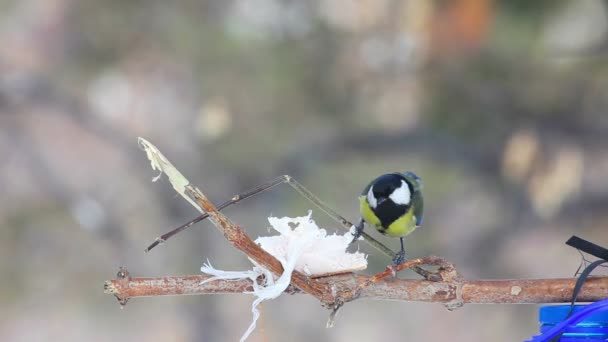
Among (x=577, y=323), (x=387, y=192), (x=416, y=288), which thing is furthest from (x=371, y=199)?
(x=577, y=323)

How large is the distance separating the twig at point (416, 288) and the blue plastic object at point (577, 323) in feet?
0.16

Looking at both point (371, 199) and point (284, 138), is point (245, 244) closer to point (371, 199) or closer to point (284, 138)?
point (371, 199)

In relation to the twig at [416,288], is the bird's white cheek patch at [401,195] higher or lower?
higher

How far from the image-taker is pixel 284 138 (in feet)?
7.84

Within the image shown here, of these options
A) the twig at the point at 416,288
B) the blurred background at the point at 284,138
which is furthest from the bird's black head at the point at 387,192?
the blurred background at the point at 284,138

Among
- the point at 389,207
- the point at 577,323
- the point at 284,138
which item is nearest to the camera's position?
the point at 577,323

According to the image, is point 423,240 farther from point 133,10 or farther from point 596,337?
point 596,337

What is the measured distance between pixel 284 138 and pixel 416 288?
5.93 ft

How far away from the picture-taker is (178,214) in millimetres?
2336

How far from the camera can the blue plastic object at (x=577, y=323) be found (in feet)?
1.62

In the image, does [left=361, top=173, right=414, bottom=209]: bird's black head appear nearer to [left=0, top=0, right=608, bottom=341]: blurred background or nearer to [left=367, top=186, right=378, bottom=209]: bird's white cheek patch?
[left=367, top=186, right=378, bottom=209]: bird's white cheek patch

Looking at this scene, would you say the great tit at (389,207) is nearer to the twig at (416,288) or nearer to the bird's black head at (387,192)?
the bird's black head at (387,192)

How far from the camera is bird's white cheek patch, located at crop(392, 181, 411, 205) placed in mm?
1054

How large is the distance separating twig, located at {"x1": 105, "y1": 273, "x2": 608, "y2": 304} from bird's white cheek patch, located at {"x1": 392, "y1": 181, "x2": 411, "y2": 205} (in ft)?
1.47
